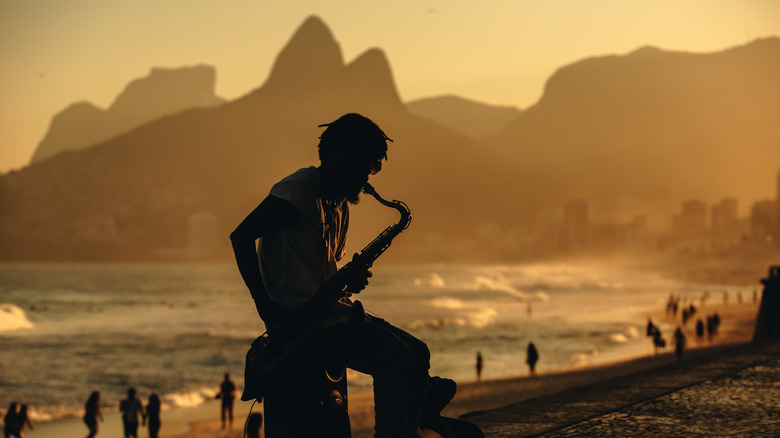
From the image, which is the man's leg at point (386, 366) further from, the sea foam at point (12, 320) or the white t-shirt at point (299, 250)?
the sea foam at point (12, 320)

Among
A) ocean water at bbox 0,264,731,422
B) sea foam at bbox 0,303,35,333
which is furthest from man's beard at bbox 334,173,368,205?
sea foam at bbox 0,303,35,333

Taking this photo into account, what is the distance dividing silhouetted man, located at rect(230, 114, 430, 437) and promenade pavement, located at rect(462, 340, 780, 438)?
5.65 feet

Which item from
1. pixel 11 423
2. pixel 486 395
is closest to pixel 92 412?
pixel 11 423

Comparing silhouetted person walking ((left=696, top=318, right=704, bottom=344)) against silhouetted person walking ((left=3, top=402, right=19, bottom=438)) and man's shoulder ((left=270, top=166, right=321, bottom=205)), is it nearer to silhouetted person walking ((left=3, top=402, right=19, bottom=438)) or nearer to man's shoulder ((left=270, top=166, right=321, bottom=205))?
silhouetted person walking ((left=3, top=402, right=19, bottom=438))

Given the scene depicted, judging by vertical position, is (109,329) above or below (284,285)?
below

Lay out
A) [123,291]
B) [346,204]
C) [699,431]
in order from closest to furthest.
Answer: [346,204] < [699,431] < [123,291]

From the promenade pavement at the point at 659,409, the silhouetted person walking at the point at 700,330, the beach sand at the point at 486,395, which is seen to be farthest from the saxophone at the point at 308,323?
the silhouetted person walking at the point at 700,330

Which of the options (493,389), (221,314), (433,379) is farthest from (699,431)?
(221,314)

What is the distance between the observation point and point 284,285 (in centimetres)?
342

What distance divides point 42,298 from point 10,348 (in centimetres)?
6956

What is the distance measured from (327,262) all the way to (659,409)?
3.46 meters

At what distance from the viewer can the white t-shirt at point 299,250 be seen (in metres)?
3.39

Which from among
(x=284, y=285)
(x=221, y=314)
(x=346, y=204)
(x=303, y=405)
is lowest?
(x=221, y=314)

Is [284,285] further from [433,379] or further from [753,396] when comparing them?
[753,396]
